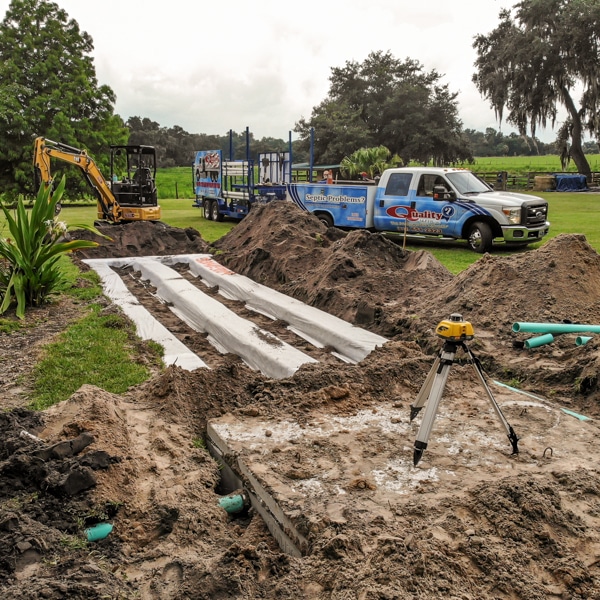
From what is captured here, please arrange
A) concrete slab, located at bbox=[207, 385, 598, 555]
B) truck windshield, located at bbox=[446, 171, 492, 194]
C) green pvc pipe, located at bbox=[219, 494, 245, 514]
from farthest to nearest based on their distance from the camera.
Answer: truck windshield, located at bbox=[446, 171, 492, 194], green pvc pipe, located at bbox=[219, 494, 245, 514], concrete slab, located at bbox=[207, 385, 598, 555]

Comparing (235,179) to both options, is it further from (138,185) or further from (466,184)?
(466,184)

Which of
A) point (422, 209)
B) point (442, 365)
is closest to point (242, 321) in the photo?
point (442, 365)

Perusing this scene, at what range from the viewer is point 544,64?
3788 cm

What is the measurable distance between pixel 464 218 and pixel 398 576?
1287cm

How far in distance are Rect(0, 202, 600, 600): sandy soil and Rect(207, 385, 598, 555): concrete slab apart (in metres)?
0.02

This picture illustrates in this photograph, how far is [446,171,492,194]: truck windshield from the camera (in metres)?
15.1

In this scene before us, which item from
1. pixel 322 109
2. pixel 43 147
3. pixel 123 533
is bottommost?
pixel 123 533

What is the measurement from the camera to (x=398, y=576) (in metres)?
2.87

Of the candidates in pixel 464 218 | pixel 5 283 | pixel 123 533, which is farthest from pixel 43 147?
pixel 123 533

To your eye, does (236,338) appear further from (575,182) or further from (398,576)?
(575,182)

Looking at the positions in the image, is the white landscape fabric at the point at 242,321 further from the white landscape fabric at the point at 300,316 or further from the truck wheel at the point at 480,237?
the truck wheel at the point at 480,237

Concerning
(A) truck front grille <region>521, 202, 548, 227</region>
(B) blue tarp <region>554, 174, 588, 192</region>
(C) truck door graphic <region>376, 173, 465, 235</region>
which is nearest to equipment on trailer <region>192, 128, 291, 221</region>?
(C) truck door graphic <region>376, 173, 465, 235</region>

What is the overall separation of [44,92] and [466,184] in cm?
2570

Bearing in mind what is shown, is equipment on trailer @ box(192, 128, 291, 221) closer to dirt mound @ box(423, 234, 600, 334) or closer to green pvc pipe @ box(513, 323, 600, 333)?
dirt mound @ box(423, 234, 600, 334)
